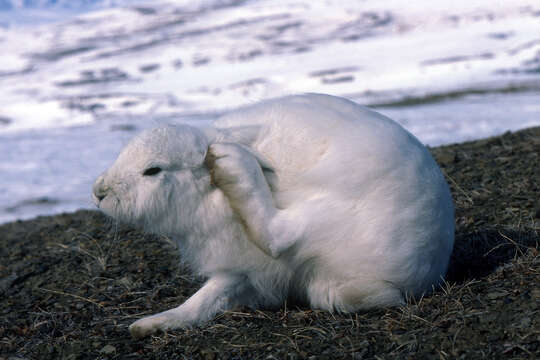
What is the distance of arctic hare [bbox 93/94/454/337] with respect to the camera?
293cm

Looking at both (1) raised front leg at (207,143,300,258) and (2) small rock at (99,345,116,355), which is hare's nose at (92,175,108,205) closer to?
(1) raised front leg at (207,143,300,258)

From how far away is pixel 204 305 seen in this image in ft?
10.5

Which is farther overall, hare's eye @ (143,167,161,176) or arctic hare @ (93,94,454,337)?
hare's eye @ (143,167,161,176)

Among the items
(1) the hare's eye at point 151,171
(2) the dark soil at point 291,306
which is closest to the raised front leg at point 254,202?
(1) the hare's eye at point 151,171

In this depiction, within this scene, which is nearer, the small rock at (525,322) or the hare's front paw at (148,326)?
the small rock at (525,322)

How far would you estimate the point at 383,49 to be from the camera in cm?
3828

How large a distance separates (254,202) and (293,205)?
0.22 metres

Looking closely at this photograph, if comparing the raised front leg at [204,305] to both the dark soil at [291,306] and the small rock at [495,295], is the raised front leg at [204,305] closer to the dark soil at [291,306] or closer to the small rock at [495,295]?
the dark soil at [291,306]

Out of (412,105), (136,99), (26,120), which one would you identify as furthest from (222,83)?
(412,105)

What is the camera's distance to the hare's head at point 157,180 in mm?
3066

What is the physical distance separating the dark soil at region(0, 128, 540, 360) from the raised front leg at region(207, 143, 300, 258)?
0.47 meters

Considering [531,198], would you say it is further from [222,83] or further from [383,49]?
[383,49]

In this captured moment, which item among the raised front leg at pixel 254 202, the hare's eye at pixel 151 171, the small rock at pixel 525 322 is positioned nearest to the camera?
the small rock at pixel 525 322

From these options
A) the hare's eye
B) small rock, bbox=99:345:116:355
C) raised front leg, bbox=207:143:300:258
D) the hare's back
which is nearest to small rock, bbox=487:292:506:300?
the hare's back
